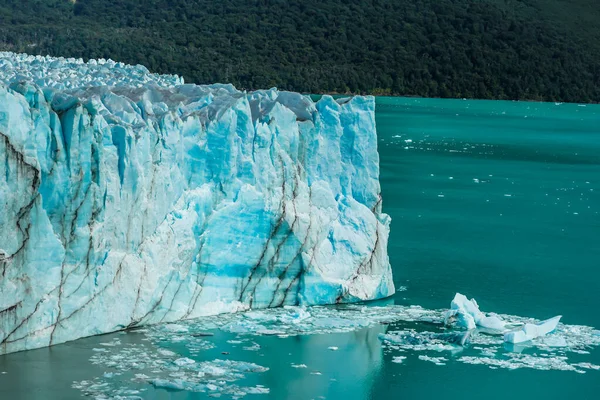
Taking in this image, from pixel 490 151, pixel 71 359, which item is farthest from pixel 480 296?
pixel 490 151

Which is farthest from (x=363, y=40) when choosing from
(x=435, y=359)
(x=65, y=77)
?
(x=435, y=359)

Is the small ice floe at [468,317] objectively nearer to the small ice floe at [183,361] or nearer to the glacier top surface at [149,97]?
the glacier top surface at [149,97]

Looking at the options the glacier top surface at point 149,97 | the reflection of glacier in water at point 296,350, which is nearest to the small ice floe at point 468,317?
the reflection of glacier in water at point 296,350

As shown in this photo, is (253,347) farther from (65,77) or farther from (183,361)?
(65,77)

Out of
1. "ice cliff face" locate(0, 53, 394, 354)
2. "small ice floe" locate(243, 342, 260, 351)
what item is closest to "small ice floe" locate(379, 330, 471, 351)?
"ice cliff face" locate(0, 53, 394, 354)

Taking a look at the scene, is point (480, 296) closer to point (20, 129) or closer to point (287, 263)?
point (287, 263)

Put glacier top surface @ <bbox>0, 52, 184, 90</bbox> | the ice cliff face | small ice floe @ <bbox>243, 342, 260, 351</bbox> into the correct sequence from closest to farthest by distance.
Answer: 1. the ice cliff face
2. small ice floe @ <bbox>243, 342, 260, 351</bbox>
3. glacier top surface @ <bbox>0, 52, 184, 90</bbox>

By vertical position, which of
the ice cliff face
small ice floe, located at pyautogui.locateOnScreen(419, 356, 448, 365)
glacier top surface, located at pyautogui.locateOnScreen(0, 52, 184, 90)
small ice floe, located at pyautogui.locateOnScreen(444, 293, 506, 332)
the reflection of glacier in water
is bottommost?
small ice floe, located at pyautogui.locateOnScreen(419, 356, 448, 365)

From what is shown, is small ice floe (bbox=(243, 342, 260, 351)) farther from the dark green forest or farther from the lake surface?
the dark green forest
